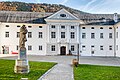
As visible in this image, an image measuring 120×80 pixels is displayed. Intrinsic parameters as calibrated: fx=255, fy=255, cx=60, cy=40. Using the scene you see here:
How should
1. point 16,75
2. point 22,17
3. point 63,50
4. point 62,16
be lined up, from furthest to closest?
point 22,17
point 63,50
point 62,16
point 16,75

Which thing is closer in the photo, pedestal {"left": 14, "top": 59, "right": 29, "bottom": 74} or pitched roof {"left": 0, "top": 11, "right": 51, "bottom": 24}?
pedestal {"left": 14, "top": 59, "right": 29, "bottom": 74}

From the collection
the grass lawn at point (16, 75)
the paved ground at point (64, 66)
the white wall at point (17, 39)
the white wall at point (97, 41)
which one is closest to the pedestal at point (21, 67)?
the grass lawn at point (16, 75)

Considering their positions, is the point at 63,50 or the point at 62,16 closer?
the point at 62,16

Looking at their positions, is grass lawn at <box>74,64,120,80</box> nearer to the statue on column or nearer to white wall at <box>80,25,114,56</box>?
Answer: the statue on column

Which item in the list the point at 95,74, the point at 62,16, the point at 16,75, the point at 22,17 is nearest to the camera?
the point at 16,75

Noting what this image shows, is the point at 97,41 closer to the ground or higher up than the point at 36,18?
closer to the ground

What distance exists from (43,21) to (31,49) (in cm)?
574

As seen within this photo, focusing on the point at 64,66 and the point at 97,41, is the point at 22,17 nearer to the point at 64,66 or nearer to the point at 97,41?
the point at 97,41

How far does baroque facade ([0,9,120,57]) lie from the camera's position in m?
47.4

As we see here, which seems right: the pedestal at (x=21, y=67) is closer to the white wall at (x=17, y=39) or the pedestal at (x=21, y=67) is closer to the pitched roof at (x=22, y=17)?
the white wall at (x=17, y=39)

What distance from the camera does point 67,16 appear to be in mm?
47750

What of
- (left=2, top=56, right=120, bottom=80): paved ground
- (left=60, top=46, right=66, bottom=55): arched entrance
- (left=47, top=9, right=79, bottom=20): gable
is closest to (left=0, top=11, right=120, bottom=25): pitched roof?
(left=47, top=9, right=79, bottom=20): gable

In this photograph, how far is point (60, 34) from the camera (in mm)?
47969

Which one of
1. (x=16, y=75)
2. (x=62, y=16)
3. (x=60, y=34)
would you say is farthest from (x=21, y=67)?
(x=62, y=16)
